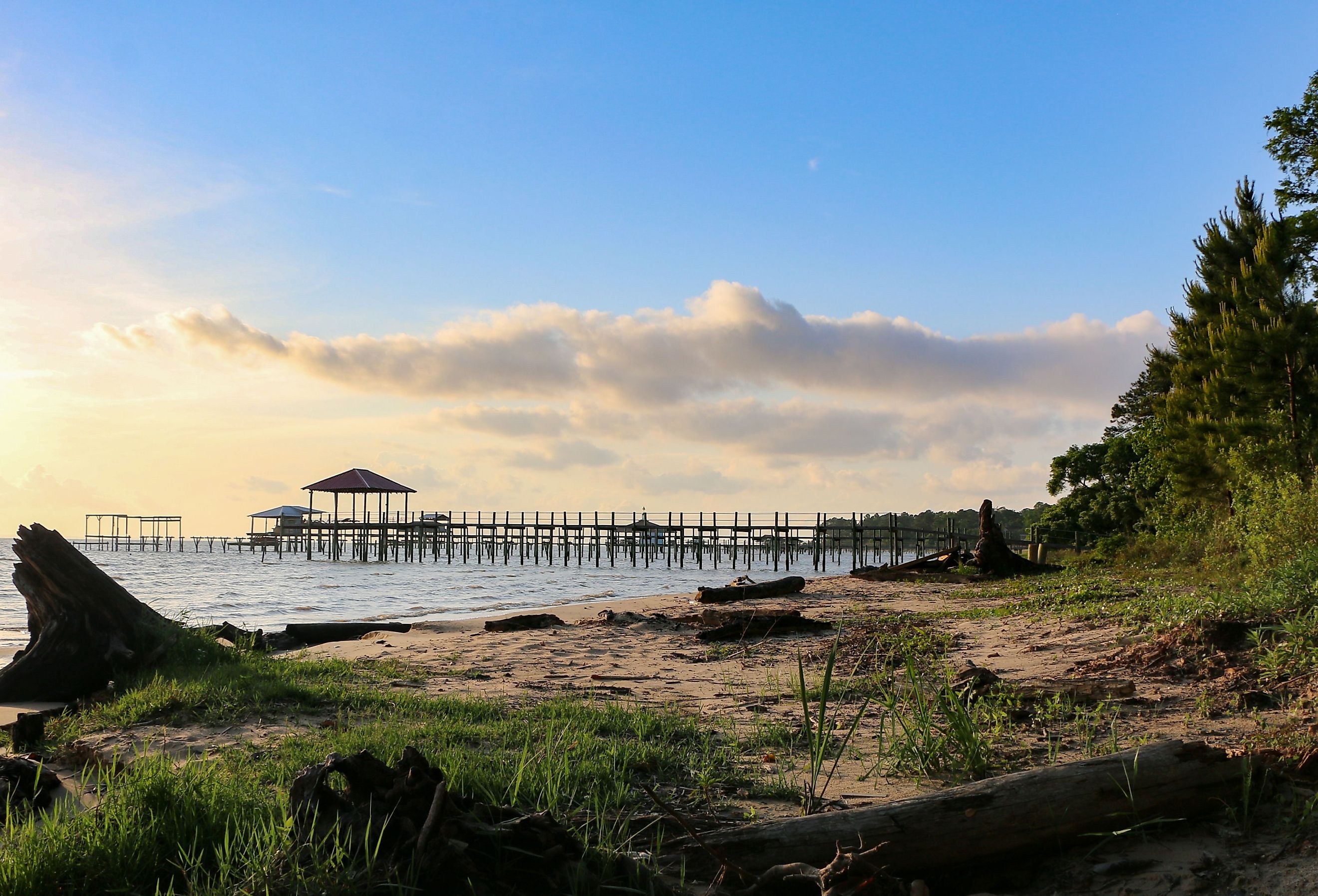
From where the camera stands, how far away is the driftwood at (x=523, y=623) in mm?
13539

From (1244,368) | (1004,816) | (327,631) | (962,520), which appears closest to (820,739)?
(1004,816)

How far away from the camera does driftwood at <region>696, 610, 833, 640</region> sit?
36.9ft

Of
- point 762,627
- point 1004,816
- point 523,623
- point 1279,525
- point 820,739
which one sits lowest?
point 523,623

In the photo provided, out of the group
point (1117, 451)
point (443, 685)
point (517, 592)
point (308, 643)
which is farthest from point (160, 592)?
point (1117, 451)

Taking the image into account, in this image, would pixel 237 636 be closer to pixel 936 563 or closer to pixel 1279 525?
pixel 1279 525

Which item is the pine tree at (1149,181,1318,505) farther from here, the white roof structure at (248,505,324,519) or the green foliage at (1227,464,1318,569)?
the white roof structure at (248,505,324,519)

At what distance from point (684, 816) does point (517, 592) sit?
27.0 m

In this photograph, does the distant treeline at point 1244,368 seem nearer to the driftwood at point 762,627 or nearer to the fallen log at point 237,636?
the driftwood at point 762,627

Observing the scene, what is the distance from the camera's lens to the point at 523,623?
45.2ft

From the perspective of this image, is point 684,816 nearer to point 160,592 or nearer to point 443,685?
point 443,685

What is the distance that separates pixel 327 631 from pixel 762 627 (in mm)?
7066

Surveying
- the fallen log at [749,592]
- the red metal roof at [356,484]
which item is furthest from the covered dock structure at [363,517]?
the fallen log at [749,592]

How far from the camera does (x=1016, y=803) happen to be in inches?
131

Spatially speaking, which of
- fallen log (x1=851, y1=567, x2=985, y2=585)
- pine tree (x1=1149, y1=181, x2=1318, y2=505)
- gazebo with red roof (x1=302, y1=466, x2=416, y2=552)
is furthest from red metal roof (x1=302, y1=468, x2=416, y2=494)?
pine tree (x1=1149, y1=181, x2=1318, y2=505)
